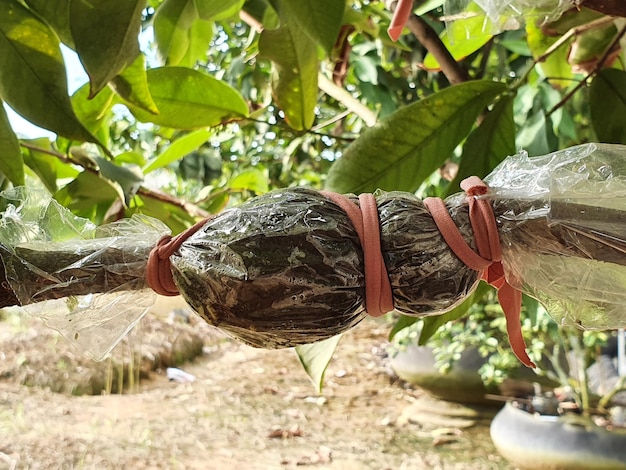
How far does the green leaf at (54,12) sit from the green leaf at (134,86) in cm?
5

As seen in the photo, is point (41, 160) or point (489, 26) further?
point (41, 160)

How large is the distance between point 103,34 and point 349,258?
26 centimetres

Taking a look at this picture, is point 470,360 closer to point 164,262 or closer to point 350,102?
point 350,102

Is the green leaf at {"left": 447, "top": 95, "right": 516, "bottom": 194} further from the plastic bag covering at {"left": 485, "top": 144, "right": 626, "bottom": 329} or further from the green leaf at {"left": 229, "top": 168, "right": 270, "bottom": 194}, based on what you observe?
the green leaf at {"left": 229, "top": 168, "right": 270, "bottom": 194}

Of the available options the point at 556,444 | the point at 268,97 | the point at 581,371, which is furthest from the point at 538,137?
the point at 581,371

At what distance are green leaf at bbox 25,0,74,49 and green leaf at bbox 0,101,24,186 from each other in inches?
3.3

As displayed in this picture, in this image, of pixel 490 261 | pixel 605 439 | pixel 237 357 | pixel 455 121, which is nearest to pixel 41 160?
pixel 455 121

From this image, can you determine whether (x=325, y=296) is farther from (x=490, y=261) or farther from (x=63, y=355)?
(x=63, y=355)

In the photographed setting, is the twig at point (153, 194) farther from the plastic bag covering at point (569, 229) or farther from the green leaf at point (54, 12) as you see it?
the plastic bag covering at point (569, 229)

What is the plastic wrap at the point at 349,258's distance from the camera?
28 cm

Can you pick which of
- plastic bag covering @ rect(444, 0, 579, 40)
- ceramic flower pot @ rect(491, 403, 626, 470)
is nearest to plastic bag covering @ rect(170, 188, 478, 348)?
plastic bag covering @ rect(444, 0, 579, 40)

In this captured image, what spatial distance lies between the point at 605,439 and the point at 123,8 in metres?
1.70

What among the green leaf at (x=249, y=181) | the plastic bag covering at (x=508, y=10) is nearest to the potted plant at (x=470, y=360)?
the green leaf at (x=249, y=181)

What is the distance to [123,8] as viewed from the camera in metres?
0.44
